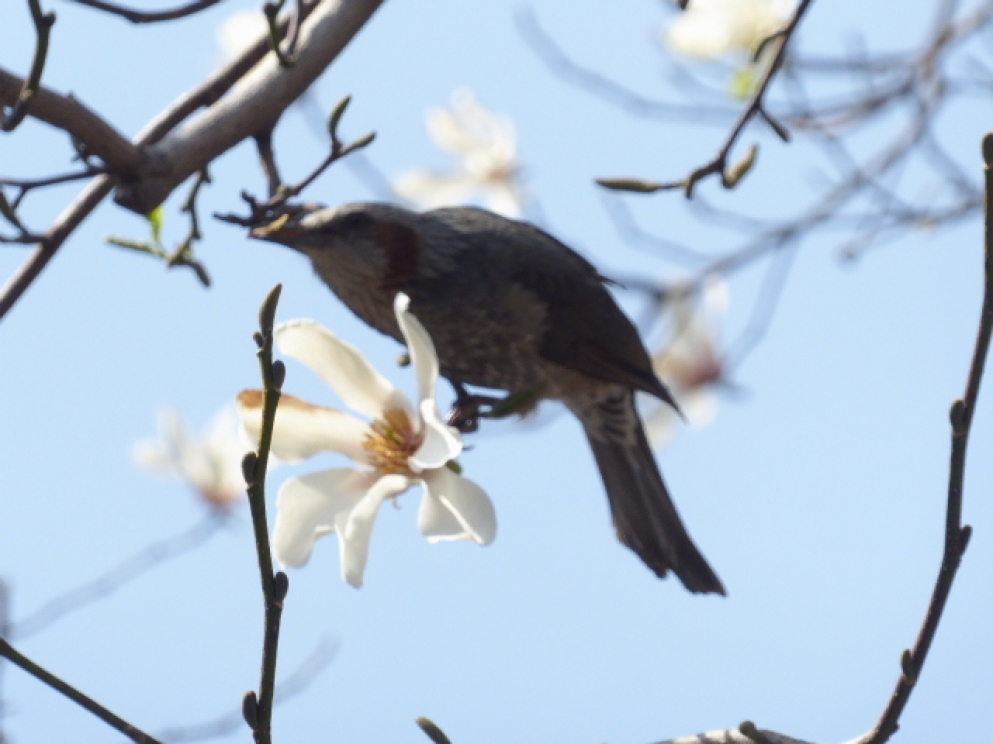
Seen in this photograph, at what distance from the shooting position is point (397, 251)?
111 inches

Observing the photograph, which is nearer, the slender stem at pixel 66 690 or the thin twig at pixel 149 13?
the slender stem at pixel 66 690

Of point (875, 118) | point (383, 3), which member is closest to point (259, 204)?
point (383, 3)

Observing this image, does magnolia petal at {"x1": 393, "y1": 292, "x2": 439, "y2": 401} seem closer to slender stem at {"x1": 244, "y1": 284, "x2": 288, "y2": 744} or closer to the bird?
slender stem at {"x1": 244, "y1": 284, "x2": 288, "y2": 744}

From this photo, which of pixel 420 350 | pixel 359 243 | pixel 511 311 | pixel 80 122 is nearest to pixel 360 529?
pixel 420 350

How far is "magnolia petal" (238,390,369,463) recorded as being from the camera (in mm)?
1506

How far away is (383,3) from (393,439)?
3.86 ft

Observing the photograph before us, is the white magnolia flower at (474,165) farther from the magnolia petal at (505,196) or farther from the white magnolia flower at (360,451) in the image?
the white magnolia flower at (360,451)

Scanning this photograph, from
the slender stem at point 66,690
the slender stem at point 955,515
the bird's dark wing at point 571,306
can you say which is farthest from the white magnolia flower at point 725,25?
the slender stem at point 66,690

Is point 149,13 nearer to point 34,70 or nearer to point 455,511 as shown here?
point 34,70

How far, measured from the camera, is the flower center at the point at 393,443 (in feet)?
5.02

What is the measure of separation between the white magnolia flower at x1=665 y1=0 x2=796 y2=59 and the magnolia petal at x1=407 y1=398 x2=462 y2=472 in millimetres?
2125

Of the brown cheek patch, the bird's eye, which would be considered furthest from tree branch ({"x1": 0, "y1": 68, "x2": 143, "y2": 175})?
the brown cheek patch

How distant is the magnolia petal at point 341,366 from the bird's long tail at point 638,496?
74.3 inches

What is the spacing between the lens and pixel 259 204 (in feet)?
8.05
